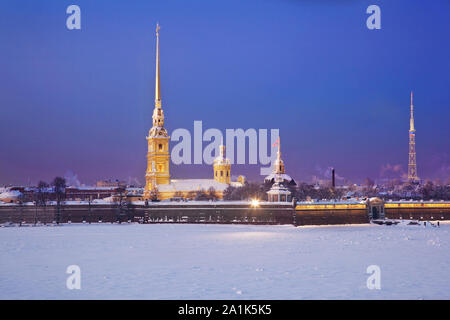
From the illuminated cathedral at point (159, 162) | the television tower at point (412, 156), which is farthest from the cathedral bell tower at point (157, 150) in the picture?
the television tower at point (412, 156)

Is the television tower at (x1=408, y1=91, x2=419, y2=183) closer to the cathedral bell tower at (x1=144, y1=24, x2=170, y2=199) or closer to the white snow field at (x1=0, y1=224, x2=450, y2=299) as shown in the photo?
the cathedral bell tower at (x1=144, y1=24, x2=170, y2=199)

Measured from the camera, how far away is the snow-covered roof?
104 m

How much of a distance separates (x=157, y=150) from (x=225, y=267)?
74201 millimetres

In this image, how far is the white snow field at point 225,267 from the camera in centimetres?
2395

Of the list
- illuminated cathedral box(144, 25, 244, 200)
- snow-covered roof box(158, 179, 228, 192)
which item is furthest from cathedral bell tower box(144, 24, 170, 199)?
snow-covered roof box(158, 179, 228, 192)

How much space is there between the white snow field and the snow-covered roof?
55601 mm

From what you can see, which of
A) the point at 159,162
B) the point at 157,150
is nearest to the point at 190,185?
the point at 159,162

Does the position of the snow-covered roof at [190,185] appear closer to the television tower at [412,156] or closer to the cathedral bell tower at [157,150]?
the cathedral bell tower at [157,150]

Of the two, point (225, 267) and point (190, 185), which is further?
point (190, 185)

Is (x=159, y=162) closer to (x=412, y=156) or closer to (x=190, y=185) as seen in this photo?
(x=190, y=185)

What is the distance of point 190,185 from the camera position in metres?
109

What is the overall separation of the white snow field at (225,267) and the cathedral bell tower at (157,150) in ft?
182
